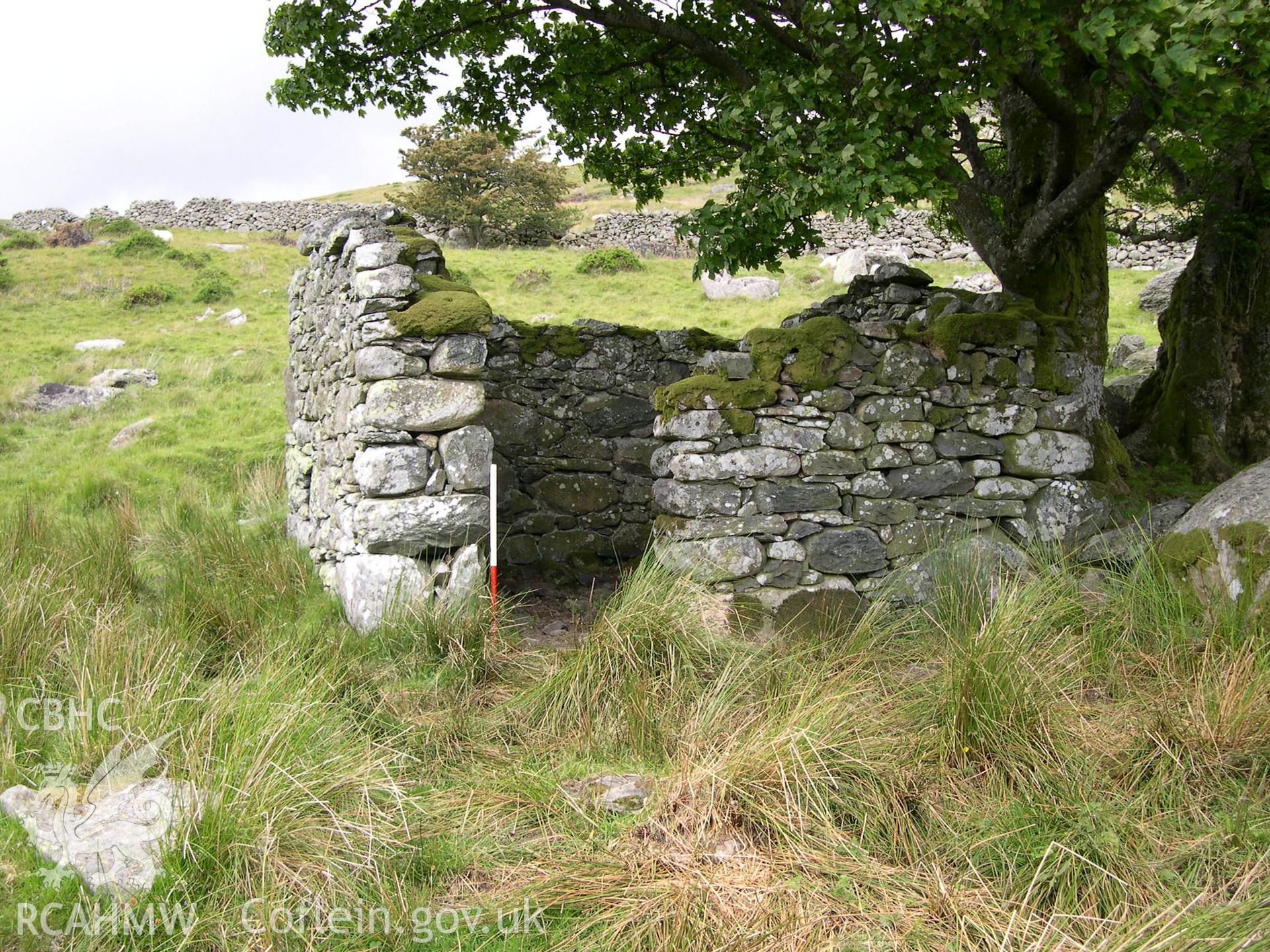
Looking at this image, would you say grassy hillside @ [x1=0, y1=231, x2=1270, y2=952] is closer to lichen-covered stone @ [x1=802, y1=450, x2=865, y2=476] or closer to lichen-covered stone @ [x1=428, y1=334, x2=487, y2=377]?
lichen-covered stone @ [x1=802, y1=450, x2=865, y2=476]

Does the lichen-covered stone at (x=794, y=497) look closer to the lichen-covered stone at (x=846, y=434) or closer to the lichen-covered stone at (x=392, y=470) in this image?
the lichen-covered stone at (x=846, y=434)

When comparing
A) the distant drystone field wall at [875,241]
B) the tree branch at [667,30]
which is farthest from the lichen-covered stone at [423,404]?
the distant drystone field wall at [875,241]

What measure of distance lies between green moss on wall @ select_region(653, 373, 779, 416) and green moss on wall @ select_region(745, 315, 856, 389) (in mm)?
84

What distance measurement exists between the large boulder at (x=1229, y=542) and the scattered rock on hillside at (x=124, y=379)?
44.9ft

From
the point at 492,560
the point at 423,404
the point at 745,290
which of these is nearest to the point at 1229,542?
the point at 492,560

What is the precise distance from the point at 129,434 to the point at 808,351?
30.8ft

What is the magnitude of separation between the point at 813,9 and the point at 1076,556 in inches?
139

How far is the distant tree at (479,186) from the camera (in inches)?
979

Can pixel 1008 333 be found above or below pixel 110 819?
above

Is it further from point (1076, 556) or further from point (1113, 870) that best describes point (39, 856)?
point (1076, 556)

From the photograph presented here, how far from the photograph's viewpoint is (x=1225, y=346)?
290 inches

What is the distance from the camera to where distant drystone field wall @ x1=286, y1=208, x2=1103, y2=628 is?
16.1ft

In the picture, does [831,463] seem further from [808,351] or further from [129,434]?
[129,434]

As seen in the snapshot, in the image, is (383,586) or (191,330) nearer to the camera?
(383,586)
